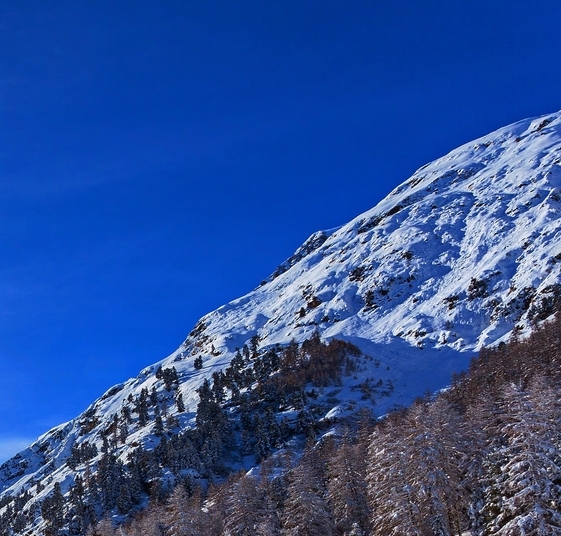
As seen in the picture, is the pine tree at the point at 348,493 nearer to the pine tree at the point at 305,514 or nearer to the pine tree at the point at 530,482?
the pine tree at the point at 305,514

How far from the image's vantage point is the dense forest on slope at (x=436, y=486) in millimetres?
37531

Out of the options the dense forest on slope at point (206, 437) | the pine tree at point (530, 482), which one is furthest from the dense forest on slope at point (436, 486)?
the dense forest on slope at point (206, 437)

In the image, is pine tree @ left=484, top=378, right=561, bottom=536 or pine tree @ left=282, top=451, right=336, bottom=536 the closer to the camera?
pine tree @ left=484, top=378, right=561, bottom=536

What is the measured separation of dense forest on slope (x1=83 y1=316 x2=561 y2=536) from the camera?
37531mm

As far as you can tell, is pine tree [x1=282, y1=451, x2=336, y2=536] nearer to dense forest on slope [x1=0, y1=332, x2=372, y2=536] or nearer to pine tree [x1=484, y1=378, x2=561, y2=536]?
pine tree [x1=484, y1=378, x2=561, y2=536]


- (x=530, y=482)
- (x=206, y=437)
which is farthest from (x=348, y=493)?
(x=206, y=437)

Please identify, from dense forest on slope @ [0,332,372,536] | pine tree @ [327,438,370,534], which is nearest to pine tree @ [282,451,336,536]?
pine tree @ [327,438,370,534]

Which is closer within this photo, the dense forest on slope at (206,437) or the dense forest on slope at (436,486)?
the dense forest on slope at (436,486)

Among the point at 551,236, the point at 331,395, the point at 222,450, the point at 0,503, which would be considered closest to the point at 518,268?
the point at 551,236

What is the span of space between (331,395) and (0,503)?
104188 mm

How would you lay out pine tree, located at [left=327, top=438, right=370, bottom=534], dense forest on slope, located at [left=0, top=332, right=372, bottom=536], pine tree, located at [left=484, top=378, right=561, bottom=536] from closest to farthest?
pine tree, located at [left=484, top=378, right=561, bottom=536] < pine tree, located at [left=327, top=438, right=370, bottom=534] < dense forest on slope, located at [left=0, top=332, right=372, bottom=536]

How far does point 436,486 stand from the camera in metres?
44.8

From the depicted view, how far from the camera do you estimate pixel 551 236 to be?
17400 cm

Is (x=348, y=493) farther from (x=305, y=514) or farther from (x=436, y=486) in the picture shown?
(x=436, y=486)
